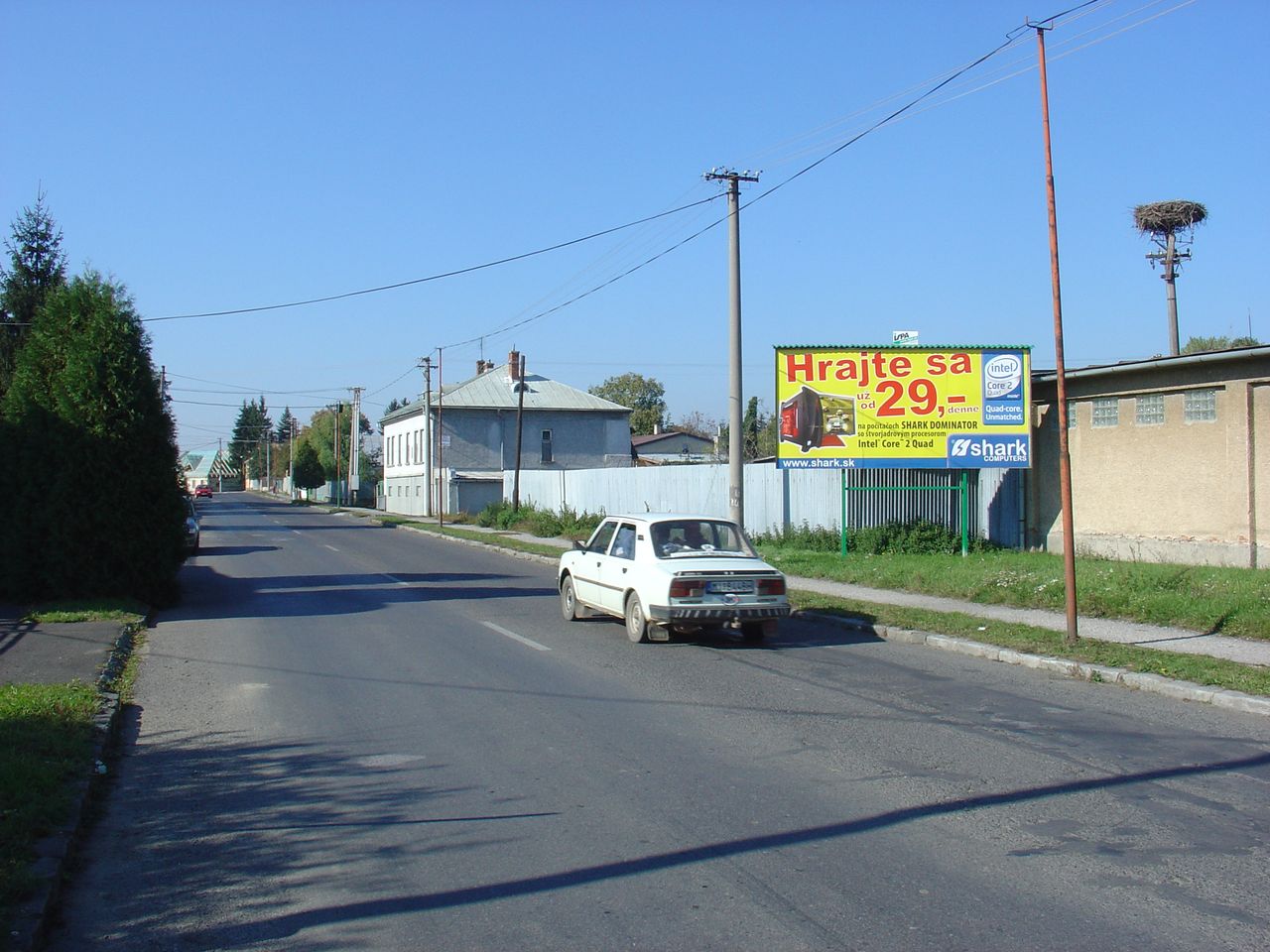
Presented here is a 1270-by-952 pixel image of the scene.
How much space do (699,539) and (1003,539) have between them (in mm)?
12164

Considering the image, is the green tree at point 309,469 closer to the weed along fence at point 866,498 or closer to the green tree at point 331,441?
the green tree at point 331,441

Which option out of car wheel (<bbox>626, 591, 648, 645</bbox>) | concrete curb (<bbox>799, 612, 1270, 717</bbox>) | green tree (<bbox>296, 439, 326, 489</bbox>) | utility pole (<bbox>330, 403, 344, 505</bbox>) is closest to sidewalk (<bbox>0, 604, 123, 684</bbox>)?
car wheel (<bbox>626, 591, 648, 645</bbox>)

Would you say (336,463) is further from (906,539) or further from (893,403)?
(893,403)

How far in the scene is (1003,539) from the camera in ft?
78.2

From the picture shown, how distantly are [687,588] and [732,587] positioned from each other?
1.82 feet

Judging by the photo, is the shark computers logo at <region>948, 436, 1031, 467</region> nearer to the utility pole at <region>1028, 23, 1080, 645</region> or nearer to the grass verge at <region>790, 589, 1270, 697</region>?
the grass verge at <region>790, 589, 1270, 697</region>

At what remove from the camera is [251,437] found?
165 metres

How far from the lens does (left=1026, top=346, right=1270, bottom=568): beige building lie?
18297 mm

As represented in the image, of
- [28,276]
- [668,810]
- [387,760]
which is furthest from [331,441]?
[668,810]

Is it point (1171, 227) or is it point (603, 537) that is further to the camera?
point (1171, 227)

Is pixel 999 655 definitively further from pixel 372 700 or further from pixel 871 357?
pixel 871 357

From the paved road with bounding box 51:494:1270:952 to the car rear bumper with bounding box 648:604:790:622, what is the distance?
31.1 inches

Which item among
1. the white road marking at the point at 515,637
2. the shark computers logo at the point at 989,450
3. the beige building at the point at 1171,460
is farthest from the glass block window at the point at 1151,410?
the white road marking at the point at 515,637

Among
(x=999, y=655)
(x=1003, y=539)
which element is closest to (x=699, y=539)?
(x=999, y=655)
